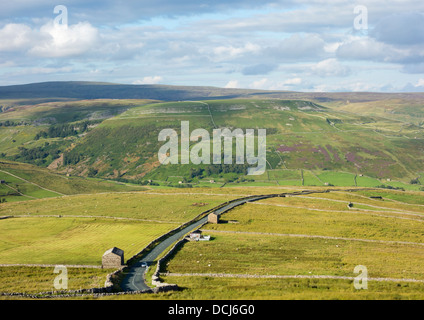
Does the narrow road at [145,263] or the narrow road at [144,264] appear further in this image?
the narrow road at [145,263]

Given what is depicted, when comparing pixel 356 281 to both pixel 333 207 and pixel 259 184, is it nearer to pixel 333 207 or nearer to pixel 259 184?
pixel 333 207

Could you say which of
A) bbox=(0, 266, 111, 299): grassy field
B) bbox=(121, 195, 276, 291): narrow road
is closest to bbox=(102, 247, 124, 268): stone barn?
bbox=(0, 266, 111, 299): grassy field

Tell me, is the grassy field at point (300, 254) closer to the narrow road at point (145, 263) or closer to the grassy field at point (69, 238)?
the narrow road at point (145, 263)

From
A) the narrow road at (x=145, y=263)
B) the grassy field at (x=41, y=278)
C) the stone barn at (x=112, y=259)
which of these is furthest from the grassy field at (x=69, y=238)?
the grassy field at (x=41, y=278)

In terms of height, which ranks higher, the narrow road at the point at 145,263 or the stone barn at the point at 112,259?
the stone barn at the point at 112,259

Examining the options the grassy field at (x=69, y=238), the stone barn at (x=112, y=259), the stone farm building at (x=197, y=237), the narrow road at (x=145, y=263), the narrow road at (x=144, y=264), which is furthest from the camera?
the stone farm building at (x=197, y=237)

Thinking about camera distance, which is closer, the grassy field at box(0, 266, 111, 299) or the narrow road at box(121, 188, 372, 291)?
the grassy field at box(0, 266, 111, 299)

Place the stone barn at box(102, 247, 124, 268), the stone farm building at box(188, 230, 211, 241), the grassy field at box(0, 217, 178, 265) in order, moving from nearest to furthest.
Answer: the stone barn at box(102, 247, 124, 268) → the grassy field at box(0, 217, 178, 265) → the stone farm building at box(188, 230, 211, 241)

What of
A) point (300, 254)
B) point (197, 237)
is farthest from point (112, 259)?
point (300, 254)

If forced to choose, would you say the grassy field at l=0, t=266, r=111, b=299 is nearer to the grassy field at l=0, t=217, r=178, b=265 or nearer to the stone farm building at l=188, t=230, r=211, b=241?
the grassy field at l=0, t=217, r=178, b=265

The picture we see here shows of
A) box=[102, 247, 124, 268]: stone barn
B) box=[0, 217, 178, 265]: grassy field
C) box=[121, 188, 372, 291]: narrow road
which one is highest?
box=[102, 247, 124, 268]: stone barn

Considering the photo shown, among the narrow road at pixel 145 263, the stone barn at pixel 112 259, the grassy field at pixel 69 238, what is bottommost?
the grassy field at pixel 69 238
